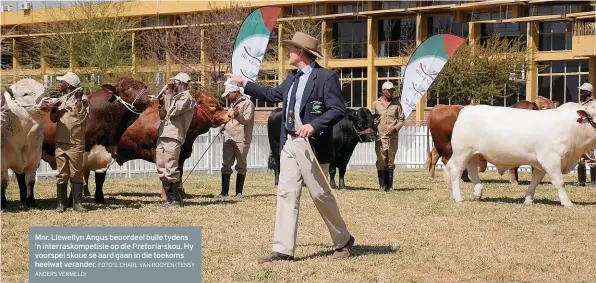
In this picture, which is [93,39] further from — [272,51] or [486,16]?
[486,16]

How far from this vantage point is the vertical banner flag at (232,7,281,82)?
759 inches

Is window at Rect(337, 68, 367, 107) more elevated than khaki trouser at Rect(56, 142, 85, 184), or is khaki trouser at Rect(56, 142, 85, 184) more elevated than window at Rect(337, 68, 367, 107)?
window at Rect(337, 68, 367, 107)

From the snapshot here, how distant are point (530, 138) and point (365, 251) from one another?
5.99 m

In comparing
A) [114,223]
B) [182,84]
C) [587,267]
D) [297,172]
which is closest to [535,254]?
[587,267]

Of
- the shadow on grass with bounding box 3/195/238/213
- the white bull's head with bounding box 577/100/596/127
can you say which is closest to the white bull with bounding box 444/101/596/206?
the white bull's head with bounding box 577/100/596/127

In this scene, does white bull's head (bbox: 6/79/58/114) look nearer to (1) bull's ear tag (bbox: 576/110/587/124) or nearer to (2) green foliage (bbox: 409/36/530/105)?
(1) bull's ear tag (bbox: 576/110/587/124)

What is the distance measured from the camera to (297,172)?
957cm

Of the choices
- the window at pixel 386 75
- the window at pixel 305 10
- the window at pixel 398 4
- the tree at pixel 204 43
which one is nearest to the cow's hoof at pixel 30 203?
the tree at pixel 204 43

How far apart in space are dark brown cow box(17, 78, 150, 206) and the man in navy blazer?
543cm

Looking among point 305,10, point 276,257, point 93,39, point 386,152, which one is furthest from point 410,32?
point 276,257

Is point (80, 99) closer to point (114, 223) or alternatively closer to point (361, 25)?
point (114, 223)

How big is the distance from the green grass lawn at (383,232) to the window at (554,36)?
30.0 meters

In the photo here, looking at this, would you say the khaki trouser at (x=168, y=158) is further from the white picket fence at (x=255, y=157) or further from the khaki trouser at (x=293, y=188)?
the khaki trouser at (x=293, y=188)

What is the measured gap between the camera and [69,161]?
44.4ft
